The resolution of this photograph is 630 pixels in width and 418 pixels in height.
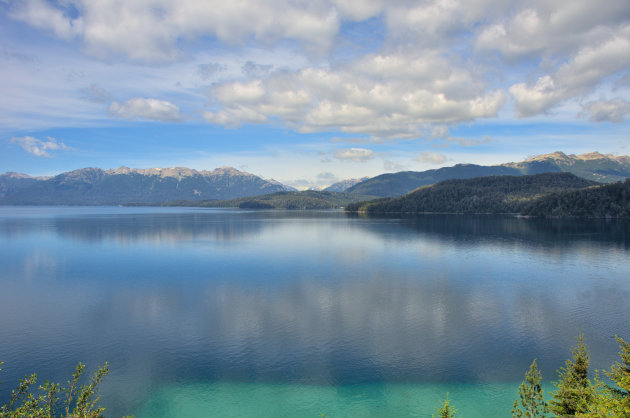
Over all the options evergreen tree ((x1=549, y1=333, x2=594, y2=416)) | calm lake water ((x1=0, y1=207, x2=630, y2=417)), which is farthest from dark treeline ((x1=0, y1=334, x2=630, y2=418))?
calm lake water ((x1=0, y1=207, x2=630, y2=417))

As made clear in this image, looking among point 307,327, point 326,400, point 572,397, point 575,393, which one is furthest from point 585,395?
point 307,327

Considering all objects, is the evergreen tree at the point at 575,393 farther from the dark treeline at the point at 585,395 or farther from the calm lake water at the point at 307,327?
the calm lake water at the point at 307,327

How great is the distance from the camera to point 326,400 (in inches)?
1115

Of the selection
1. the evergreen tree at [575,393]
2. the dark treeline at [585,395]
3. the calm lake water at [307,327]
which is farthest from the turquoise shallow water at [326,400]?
the evergreen tree at [575,393]

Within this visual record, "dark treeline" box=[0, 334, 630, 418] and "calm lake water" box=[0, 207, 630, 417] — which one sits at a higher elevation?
"dark treeline" box=[0, 334, 630, 418]

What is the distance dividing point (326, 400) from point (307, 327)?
45.7ft

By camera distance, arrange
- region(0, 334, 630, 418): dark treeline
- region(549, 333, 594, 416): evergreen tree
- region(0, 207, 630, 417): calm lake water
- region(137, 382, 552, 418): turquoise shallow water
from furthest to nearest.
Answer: region(0, 207, 630, 417): calm lake water → region(137, 382, 552, 418): turquoise shallow water → region(549, 333, 594, 416): evergreen tree → region(0, 334, 630, 418): dark treeline

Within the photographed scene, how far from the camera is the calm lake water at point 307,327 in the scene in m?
29.2

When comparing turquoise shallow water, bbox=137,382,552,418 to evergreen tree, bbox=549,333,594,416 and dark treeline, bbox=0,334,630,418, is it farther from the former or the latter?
evergreen tree, bbox=549,333,594,416

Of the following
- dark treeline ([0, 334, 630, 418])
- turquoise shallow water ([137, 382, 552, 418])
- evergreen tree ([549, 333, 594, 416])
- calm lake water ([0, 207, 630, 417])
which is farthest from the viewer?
calm lake water ([0, 207, 630, 417])

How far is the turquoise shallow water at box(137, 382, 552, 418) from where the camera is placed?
27.0 metres

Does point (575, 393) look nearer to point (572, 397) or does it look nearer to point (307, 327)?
point (572, 397)

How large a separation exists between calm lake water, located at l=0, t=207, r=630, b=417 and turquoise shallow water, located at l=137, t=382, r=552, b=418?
123mm

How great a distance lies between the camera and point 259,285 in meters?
63.0
